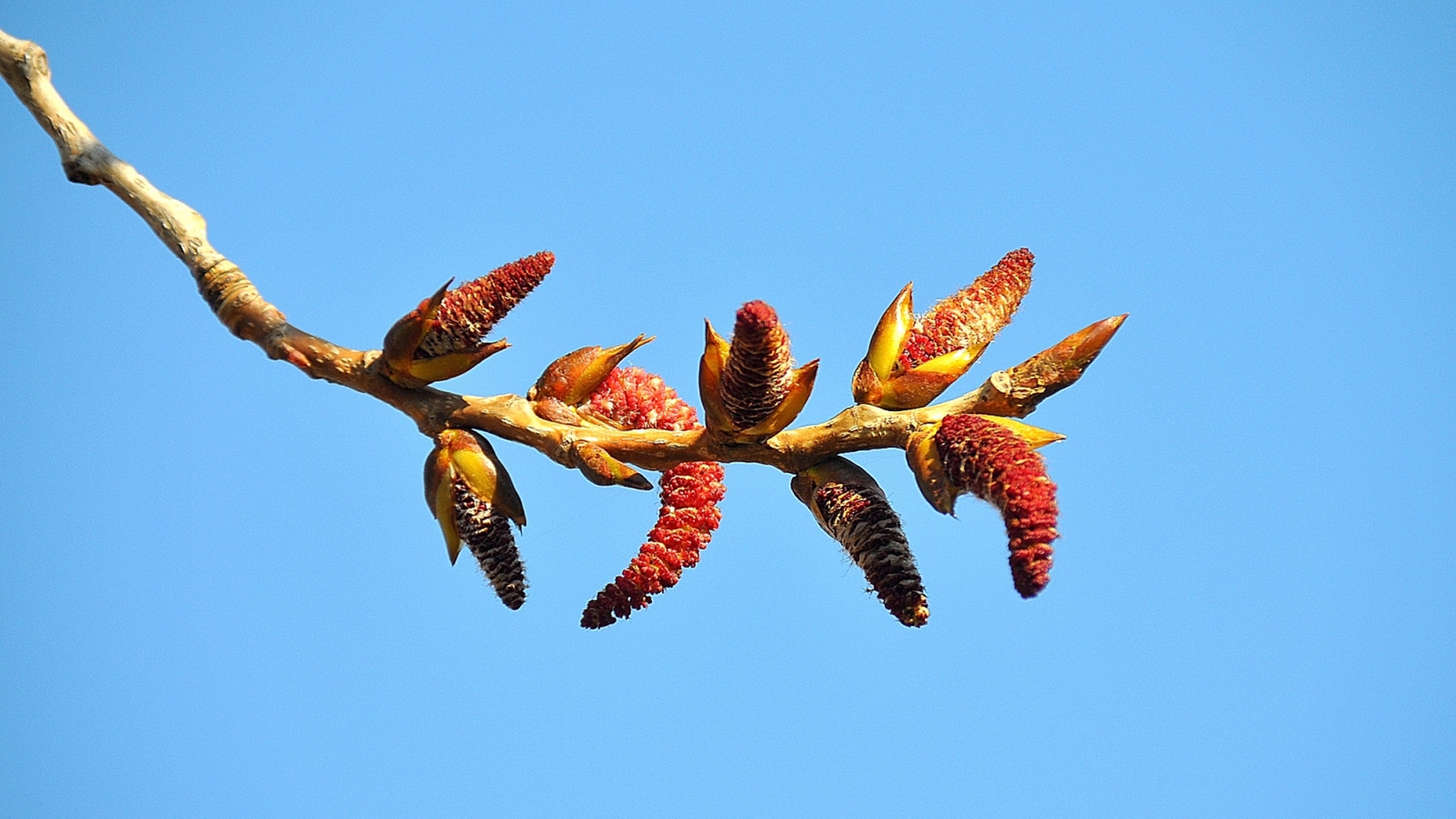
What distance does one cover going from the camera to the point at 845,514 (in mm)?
2041

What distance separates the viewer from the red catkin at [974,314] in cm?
220

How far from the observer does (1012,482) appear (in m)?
1.78

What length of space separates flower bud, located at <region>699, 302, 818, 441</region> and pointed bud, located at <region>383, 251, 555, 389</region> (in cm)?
37

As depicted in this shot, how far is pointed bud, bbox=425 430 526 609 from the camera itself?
214 centimetres

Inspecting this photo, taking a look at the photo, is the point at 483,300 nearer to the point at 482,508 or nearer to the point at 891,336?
the point at 482,508

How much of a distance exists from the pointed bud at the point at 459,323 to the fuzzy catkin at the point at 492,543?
0.74ft

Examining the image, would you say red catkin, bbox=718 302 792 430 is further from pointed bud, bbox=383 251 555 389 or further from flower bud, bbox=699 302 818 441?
pointed bud, bbox=383 251 555 389

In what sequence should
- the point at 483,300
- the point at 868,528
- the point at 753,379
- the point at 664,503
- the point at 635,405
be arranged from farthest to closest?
the point at 635,405, the point at 664,503, the point at 483,300, the point at 868,528, the point at 753,379

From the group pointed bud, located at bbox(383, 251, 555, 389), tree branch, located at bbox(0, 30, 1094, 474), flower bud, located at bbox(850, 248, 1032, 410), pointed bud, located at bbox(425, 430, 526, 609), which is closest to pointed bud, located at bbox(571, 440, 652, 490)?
tree branch, located at bbox(0, 30, 1094, 474)

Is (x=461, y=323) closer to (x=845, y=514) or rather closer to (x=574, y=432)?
(x=574, y=432)

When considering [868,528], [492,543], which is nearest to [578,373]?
[492,543]

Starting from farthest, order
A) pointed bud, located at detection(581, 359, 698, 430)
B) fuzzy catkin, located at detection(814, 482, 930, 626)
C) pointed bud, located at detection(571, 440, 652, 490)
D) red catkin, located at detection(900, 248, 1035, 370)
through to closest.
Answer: pointed bud, located at detection(581, 359, 698, 430)
red catkin, located at detection(900, 248, 1035, 370)
pointed bud, located at detection(571, 440, 652, 490)
fuzzy catkin, located at detection(814, 482, 930, 626)

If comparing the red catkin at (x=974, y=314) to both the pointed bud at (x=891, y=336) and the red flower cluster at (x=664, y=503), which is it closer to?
the pointed bud at (x=891, y=336)

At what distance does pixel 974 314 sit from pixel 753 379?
22.0 inches
